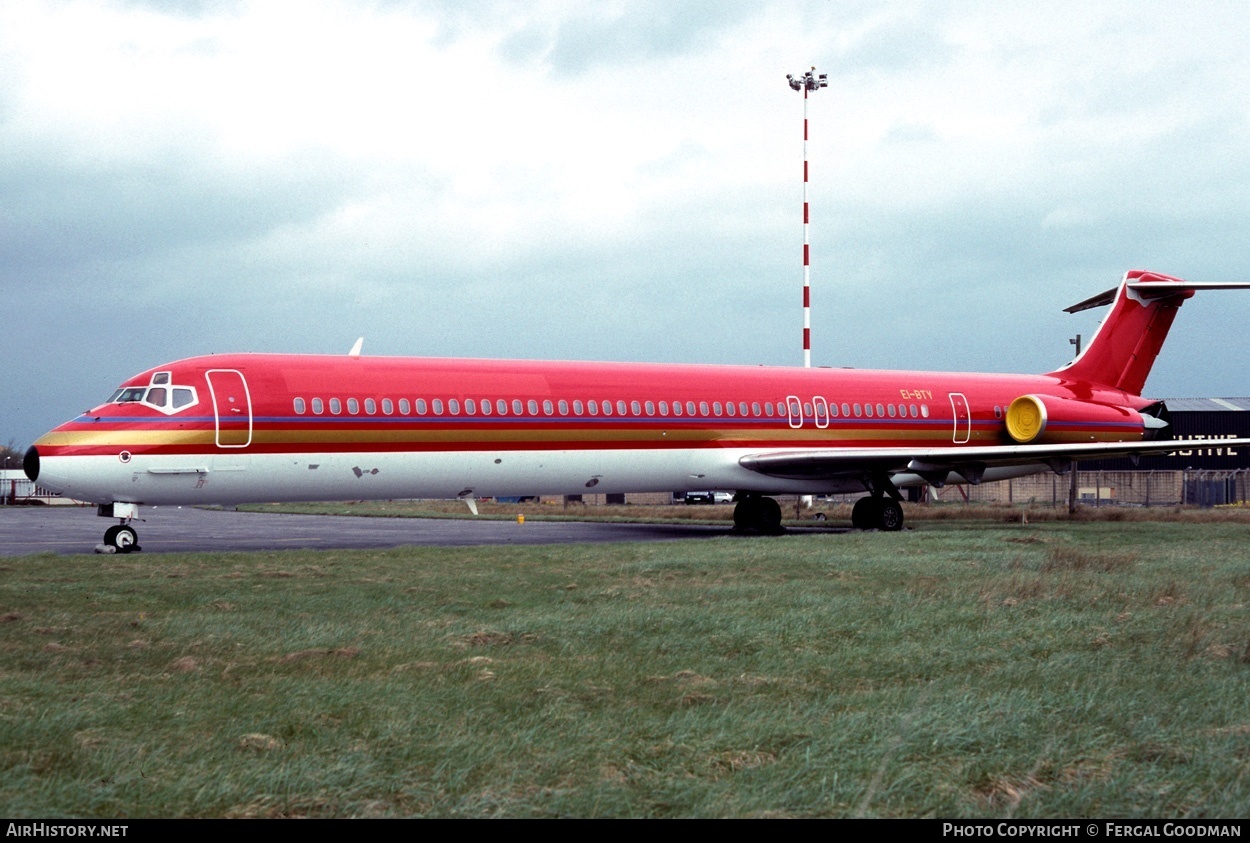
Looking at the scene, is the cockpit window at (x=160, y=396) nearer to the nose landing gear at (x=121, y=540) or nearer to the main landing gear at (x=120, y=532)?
the main landing gear at (x=120, y=532)

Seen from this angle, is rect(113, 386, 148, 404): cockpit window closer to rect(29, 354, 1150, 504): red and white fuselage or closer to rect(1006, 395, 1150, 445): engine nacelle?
rect(29, 354, 1150, 504): red and white fuselage

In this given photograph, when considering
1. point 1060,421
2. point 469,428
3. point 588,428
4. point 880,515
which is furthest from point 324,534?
point 1060,421

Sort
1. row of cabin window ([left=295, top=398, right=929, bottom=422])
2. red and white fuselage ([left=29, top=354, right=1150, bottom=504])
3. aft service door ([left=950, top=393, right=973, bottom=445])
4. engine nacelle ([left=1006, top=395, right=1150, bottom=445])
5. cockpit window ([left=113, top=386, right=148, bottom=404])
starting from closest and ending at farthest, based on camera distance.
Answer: red and white fuselage ([left=29, top=354, right=1150, bottom=504])
cockpit window ([left=113, top=386, right=148, bottom=404])
row of cabin window ([left=295, top=398, right=929, bottom=422])
aft service door ([left=950, top=393, right=973, bottom=445])
engine nacelle ([left=1006, top=395, right=1150, bottom=445])

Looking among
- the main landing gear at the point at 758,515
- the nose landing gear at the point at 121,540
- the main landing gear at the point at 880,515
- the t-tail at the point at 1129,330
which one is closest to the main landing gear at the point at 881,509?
the main landing gear at the point at 880,515

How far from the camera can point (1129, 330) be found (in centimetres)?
3212

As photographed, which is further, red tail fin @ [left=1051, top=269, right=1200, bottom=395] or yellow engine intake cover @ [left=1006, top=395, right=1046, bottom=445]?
red tail fin @ [left=1051, top=269, right=1200, bottom=395]

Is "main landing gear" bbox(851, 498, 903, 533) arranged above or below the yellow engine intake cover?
below

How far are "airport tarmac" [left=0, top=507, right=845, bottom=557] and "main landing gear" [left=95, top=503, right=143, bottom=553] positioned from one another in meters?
0.80

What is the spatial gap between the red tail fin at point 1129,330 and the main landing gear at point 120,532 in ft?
77.1

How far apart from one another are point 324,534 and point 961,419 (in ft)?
50.1

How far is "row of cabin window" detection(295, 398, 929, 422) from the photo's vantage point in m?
21.0

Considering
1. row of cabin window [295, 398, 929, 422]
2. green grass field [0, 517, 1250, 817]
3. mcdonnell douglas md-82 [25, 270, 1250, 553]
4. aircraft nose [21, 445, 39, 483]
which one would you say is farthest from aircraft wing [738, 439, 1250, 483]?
aircraft nose [21, 445, 39, 483]
